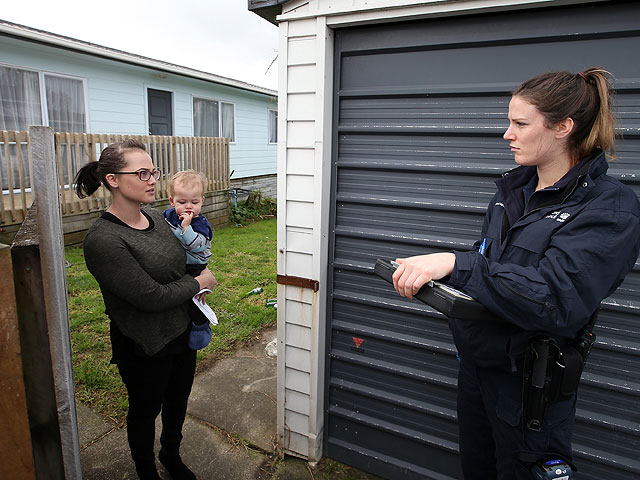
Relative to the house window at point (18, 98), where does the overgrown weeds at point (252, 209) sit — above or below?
below

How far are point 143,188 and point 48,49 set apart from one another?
23.5ft

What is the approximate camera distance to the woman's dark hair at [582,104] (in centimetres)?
140

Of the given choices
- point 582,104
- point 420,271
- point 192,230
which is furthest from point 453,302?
point 192,230

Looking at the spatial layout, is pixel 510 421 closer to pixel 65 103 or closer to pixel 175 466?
pixel 175 466

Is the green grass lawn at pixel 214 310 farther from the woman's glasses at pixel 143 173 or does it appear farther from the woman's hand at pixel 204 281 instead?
the woman's glasses at pixel 143 173

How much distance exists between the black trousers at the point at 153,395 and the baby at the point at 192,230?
0.15 m

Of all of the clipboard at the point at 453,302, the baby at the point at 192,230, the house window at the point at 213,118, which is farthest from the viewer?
the house window at the point at 213,118

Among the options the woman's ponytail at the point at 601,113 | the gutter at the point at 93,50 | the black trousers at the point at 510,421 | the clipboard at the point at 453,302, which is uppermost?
the gutter at the point at 93,50

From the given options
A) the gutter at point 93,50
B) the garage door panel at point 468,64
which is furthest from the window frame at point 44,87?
the garage door panel at point 468,64

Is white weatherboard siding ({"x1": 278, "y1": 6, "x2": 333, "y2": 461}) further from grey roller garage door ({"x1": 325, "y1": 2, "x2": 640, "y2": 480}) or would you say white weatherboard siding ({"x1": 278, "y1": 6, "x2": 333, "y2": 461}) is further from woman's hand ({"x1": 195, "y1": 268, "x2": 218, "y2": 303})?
woman's hand ({"x1": 195, "y1": 268, "x2": 218, "y2": 303})

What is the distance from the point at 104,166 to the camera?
2.04 meters

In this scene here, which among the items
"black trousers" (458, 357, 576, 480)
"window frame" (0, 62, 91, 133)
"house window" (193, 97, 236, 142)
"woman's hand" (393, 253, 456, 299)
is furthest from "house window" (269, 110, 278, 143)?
"woman's hand" (393, 253, 456, 299)

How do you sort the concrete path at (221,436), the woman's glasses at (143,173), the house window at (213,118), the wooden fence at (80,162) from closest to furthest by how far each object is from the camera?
the woman's glasses at (143,173) → the concrete path at (221,436) → the wooden fence at (80,162) → the house window at (213,118)

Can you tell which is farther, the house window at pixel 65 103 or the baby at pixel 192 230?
the house window at pixel 65 103
